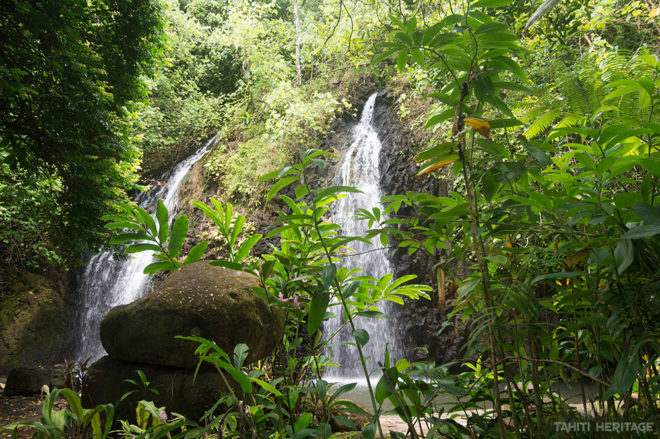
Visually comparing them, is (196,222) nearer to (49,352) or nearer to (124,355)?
(49,352)

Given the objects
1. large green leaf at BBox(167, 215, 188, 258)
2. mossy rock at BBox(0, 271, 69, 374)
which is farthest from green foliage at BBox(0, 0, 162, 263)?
mossy rock at BBox(0, 271, 69, 374)

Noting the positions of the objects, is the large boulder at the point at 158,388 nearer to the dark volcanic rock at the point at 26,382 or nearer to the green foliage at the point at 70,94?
the green foliage at the point at 70,94

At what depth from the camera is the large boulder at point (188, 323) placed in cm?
208

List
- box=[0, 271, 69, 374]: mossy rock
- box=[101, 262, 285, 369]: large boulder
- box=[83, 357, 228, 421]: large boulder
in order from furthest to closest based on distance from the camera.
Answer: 1. box=[0, 271, 69, 374]: mossy rock
2. box=[101, 262, 285, 369]: large boulder
3. box=[83, 357, 228, 421]: large boulder

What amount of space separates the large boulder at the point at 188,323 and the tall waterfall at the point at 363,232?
12.5ft

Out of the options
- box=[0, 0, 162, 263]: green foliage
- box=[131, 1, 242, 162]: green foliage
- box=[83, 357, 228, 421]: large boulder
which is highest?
box=[131, 1, 242, 162]: green foliage

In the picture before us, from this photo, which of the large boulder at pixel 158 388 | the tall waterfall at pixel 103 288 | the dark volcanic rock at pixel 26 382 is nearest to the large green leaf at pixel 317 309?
the large boulder at pixel 158 388

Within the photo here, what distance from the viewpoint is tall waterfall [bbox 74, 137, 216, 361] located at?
8.67 meters

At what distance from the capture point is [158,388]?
2.04 m

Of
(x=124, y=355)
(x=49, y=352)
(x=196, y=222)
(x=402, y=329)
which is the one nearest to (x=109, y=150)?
(x=124, y=355)

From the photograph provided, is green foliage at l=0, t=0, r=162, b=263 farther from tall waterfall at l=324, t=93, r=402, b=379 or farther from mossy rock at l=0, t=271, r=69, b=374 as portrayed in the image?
mossy rock at l=0, t=271, r=69, b=374

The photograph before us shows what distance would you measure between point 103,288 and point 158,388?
27.7 feet

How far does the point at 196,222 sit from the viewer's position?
9133mm

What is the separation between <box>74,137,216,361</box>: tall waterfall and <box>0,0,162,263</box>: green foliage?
3586mm
